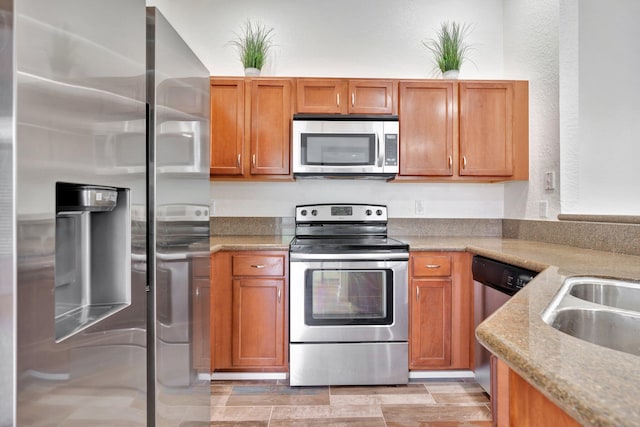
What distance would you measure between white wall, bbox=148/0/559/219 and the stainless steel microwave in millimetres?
391

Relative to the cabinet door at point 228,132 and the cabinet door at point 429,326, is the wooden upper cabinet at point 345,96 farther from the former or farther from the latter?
the cabinet door at point 429,326

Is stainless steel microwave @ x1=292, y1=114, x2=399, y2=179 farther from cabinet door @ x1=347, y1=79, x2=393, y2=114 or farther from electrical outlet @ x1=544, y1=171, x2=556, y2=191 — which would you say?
electrical outlet @ x1=544, y1=171, x2=556, y2=191

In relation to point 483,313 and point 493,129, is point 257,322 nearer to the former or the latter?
point 483,313

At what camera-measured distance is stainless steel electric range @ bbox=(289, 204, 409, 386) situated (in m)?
2.23

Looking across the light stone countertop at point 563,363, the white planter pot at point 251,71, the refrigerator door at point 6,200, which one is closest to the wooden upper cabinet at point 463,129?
the white planter pot at point 251,71

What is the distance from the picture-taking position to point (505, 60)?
9.71 feet

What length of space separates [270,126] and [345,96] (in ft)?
1.90

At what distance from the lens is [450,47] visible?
2.70 m

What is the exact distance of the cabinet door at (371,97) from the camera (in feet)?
8.52

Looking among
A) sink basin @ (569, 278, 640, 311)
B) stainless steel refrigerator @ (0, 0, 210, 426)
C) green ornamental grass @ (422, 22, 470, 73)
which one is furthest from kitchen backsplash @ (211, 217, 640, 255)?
sink basin @ (569, 278, 640, 311)

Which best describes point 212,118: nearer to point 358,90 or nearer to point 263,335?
point 358,90

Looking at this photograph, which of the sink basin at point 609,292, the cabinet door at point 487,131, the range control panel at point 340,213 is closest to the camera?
the sink basin at point 609,292

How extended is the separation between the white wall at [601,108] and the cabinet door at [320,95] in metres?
1.42

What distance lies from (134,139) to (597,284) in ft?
4.66
